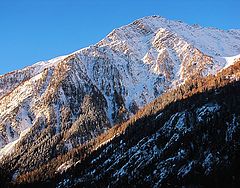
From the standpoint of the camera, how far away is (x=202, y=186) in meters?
173

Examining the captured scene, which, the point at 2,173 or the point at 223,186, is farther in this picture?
the point at 223,186

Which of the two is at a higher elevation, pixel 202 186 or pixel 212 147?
pixel 212 147

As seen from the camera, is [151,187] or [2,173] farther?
[151,187]

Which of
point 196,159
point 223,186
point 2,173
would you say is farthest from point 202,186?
point 2,173

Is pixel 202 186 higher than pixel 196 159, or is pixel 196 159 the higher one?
pixel 196 159

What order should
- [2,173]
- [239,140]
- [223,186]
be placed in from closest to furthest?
[2,173] → [223,186] → [239,140]

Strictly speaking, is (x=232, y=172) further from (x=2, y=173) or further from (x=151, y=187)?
(x=2, y=173)

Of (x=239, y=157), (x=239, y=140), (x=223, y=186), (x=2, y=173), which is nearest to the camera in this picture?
(x=2, y=173)

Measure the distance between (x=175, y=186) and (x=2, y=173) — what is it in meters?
84.9

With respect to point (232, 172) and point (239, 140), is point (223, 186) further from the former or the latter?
point (239, 140)

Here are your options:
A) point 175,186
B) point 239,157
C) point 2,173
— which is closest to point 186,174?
point 175,186

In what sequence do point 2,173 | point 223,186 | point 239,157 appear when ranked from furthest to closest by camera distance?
1. point 239,157
2. point 223,186
3. point 2,173

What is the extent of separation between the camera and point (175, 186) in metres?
185

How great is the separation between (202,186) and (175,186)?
48.5ft
